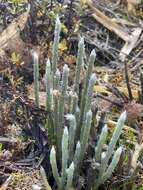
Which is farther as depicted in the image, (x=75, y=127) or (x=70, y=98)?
(x=70, y=98)

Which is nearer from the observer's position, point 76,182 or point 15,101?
point 76,182

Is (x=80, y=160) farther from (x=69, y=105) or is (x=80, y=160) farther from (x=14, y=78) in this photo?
(x=14, y=78)

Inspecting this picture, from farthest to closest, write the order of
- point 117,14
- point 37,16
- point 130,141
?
point 117,14
point 37,16
point 130,141

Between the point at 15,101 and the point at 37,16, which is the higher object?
the point at 37,16

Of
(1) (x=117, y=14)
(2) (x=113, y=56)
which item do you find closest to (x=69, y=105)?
(2) (x=113, y=56)

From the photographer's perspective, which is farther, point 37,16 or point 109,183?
point 37,16

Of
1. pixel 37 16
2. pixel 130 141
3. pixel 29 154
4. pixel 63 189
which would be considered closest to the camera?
pixel 63 189

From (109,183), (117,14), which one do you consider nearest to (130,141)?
(109,183)

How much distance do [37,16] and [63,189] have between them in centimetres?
140

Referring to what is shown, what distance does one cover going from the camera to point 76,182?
2223 millimetres

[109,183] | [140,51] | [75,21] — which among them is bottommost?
[109,183]

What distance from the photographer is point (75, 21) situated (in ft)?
10.7

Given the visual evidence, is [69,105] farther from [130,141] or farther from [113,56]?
[113,56]

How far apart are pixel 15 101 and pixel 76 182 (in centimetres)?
51
